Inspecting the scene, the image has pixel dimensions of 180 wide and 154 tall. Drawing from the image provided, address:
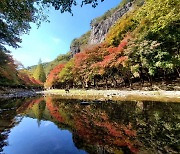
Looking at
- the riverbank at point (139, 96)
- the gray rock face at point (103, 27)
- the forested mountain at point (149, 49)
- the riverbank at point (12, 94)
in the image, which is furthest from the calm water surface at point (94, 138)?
the gray rock face at point (103, 27)

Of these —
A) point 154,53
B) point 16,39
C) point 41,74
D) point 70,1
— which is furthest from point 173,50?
point 41,74

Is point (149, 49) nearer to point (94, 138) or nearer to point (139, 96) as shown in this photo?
point (139, 96)

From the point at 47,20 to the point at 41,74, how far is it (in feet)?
324

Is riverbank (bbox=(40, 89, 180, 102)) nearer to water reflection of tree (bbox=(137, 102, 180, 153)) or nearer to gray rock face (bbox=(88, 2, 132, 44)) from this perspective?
water reflection of tree (bbox=(137, 102, 180, 153))

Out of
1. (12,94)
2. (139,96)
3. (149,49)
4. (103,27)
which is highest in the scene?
(103,27)

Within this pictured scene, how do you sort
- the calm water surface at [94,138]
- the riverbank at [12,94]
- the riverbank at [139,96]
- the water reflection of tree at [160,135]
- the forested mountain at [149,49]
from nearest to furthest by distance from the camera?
the water reflection of tree at [160,135] < the calm water surface at [94,138] < the riverbank at [139,96] < the forested mountain at [149,49] < the riverbank at [12,94]

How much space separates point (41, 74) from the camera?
342ft

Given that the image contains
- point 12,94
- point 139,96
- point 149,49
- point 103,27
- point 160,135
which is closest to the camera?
point 160,135

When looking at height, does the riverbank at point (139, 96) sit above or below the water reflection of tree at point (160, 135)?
above

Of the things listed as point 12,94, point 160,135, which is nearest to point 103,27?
point 12,94

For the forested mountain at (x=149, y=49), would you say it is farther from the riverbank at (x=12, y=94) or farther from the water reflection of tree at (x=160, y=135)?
the water reflection of tree at (x=160, y=135)

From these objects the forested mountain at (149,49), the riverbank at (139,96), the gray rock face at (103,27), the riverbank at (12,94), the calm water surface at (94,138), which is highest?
the gray rock face at (103,27)

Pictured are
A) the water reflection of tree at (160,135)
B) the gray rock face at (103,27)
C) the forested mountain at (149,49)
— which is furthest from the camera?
the gray rock face at (103,27)

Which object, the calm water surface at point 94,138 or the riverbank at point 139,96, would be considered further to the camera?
the riverbank at point 139,96
